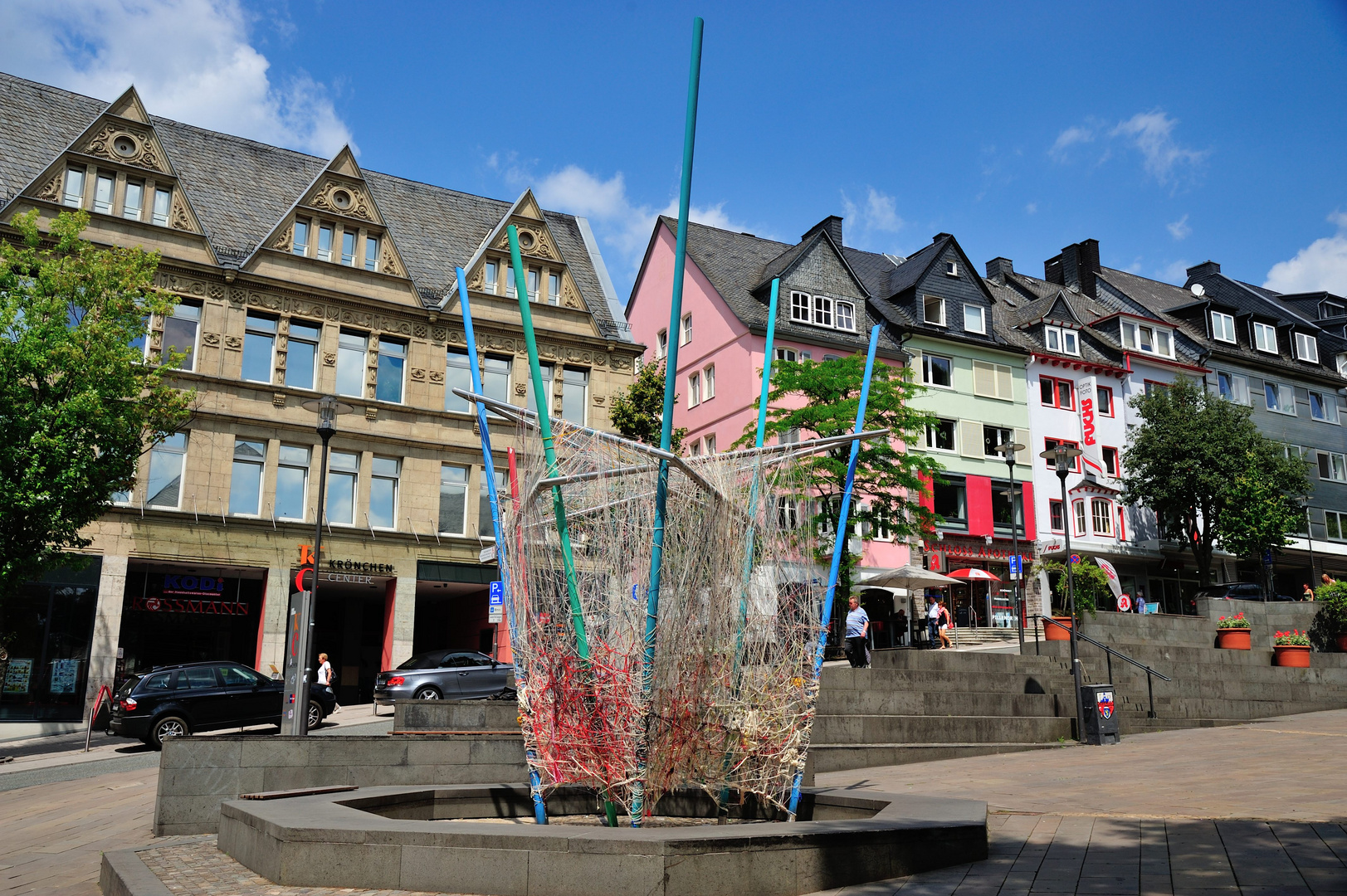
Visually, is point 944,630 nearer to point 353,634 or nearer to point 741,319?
point 741,319

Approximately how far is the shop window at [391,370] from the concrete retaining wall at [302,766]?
72.5 ft

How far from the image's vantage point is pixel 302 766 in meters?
11.9

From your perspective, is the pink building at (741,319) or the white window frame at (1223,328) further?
the white window frame at (1223,328)

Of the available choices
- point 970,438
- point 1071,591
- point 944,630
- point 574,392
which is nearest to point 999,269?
point 970,438

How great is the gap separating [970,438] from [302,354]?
28695mm

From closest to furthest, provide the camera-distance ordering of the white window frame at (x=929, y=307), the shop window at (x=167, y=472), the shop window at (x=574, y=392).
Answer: the shop window at (x=167, y=472)
the shop window at (x=574, y=392)
the white window frame at (x=929, y=307)

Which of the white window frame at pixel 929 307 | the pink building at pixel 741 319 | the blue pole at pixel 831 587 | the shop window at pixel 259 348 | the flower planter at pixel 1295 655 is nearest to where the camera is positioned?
the blue pole at pixel 831 587

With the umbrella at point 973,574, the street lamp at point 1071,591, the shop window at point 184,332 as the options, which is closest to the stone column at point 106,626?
the shop window at point 184,332

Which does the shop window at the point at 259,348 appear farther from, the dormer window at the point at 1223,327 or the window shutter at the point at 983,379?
the dormer window at the point at 1223,327

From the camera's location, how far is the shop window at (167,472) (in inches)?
1174

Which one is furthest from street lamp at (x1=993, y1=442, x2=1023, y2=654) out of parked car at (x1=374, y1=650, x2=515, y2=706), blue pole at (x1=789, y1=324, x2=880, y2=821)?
blue pole at (x1=789, y1=324, x2=880, y2=821)

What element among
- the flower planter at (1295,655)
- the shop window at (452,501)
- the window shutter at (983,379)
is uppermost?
the window shutter at (983,379)

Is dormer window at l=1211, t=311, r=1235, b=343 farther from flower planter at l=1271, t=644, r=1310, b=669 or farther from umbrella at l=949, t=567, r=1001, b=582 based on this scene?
flower planter at l=1271, t=644, r=1310, b=669

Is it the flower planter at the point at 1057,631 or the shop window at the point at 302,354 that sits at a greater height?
the shop window at the point at 302,354
